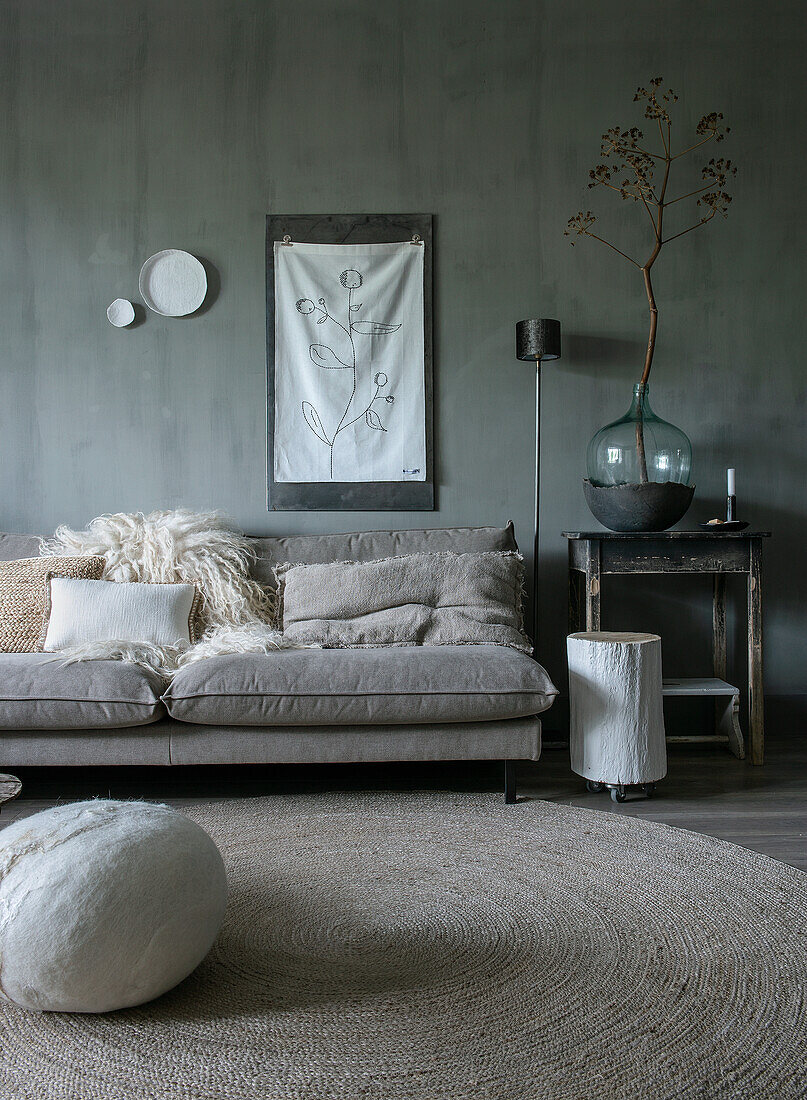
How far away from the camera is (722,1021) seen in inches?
51.5

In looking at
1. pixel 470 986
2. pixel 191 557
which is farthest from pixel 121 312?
pixel 470 986

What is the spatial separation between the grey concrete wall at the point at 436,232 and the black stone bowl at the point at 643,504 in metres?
0.37

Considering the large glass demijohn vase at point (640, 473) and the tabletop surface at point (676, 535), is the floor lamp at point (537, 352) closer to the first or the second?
the large glass demijohn vase at point (640, 473)

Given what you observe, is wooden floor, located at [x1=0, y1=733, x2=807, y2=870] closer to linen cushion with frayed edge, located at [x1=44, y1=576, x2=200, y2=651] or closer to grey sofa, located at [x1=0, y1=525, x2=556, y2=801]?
grey sofa, located at [x1=0, y1=525, x2=556, y2=801]

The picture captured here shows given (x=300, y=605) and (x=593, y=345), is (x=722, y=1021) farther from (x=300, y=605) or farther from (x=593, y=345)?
(x=593, y=345)

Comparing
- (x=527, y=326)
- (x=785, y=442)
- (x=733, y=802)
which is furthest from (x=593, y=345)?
(x=733, y=802)

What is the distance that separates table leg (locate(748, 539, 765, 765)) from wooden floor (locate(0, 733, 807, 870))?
0.10 meters

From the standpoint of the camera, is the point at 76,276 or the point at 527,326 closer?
the point at 527,326

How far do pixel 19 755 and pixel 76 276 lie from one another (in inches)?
77.5

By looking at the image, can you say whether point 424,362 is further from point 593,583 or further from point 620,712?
point 620,712

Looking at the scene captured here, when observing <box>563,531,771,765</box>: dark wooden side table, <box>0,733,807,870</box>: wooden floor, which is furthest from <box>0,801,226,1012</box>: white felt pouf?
<box>563,531,771,765</box>: dark wooden side table

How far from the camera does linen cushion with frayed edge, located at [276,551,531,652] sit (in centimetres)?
271

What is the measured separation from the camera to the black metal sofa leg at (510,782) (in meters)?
2.38

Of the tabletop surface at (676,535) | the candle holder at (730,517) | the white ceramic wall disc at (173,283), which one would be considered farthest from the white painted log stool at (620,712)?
the white ceramic wall disc at (173,283)
